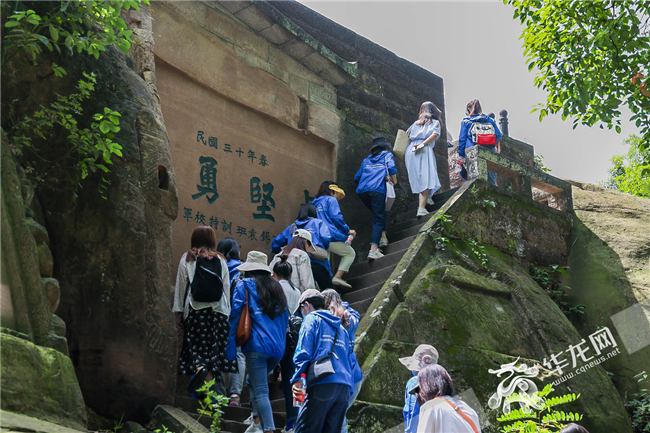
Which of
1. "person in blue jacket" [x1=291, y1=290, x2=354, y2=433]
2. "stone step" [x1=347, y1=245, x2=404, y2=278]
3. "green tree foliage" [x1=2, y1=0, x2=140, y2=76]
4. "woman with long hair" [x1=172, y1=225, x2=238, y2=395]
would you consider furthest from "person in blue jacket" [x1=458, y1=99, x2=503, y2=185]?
"green tree foliage" [x1=2, y1=0, x2=140, y2=76]

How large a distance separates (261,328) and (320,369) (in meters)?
0.89

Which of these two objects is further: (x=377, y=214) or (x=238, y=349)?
(x=377, y=214)

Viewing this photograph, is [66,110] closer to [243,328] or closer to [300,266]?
[243,328]

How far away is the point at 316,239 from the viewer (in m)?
7.40

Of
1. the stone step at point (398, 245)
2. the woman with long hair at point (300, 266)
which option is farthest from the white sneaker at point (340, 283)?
the woman with long hair at point (300, 266)

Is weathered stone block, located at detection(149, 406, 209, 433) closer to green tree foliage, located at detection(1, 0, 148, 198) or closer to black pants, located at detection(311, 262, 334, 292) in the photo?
green tree foliage, located at detection(1, 0, 148, 198)

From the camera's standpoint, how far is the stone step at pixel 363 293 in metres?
7.69

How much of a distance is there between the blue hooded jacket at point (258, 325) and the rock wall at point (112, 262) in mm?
652

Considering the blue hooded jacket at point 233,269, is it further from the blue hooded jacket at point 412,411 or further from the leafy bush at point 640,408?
the leafy bush at point 640,408

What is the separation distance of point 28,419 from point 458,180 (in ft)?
43.0

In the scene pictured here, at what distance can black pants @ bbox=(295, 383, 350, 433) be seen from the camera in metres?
4.46

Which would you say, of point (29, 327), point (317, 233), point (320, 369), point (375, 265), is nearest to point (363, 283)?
point (375, 265)

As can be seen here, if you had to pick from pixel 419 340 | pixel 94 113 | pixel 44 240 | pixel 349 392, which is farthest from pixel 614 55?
pixel 44 240

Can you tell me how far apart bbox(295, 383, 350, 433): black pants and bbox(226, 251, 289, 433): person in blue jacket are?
59 centimetres
